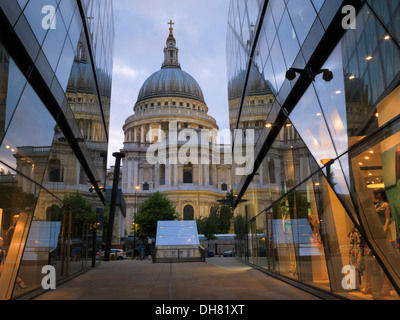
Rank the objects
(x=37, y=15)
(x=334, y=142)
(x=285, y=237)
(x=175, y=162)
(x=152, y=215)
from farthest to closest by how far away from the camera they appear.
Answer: (x=175, y=162) → (x=152, y=215) → (x=285, y=237) → (x=37, y=15) → (x=334, y=142)

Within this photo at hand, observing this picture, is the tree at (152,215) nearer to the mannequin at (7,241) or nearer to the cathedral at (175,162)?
the cathedral at (175,162)

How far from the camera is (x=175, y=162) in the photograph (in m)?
85.1

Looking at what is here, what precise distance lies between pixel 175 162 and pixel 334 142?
3059 inches

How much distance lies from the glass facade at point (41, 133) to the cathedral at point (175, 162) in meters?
61.1

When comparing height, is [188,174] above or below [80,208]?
above

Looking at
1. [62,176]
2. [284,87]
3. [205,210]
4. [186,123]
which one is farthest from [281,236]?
[186,123]

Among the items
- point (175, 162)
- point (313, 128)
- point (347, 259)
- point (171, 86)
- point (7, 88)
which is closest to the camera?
point (7, 88)

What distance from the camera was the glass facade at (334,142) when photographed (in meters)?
5.71

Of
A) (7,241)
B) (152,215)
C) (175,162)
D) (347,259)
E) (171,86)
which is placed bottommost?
(347,259)

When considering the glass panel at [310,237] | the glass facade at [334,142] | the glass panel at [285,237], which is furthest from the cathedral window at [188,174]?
the glass panel at [310,237]

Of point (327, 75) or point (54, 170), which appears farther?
point (54, 170)

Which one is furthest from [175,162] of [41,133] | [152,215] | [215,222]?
[41,133]

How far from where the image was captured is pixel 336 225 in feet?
27.6

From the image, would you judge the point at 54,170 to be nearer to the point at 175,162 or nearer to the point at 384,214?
the point at 384,214
